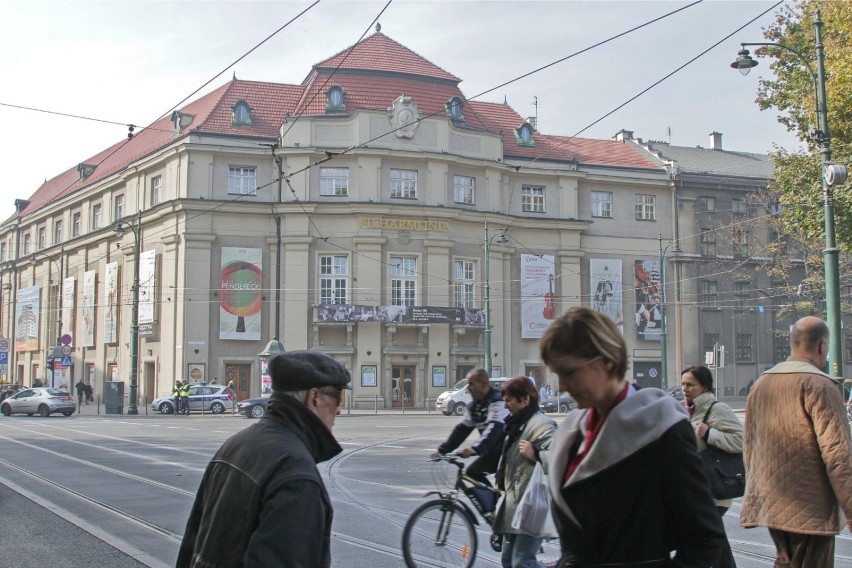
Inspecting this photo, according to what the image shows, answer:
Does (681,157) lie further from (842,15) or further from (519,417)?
(519,417)

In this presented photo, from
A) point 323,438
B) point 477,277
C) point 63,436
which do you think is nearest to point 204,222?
point 477,277

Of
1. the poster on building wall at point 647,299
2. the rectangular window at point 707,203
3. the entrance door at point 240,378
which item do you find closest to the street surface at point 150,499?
the entrance door at point 240,378

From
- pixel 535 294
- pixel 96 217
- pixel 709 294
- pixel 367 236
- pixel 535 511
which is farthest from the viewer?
pixel 96 217

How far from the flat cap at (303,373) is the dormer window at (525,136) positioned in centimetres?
5169

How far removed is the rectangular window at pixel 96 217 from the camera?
57594mm

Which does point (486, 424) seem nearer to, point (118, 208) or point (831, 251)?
point (831, 251)

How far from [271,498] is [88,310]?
191ft

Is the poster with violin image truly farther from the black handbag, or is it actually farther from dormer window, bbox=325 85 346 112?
the black handbag

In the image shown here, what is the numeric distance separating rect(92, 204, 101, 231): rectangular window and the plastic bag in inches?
2185

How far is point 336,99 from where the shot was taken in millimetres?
47656

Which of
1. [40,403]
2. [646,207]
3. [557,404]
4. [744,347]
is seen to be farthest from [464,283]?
[40,403]

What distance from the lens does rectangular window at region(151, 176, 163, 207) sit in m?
49.8

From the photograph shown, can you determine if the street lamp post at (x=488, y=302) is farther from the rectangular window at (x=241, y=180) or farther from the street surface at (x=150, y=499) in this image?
the street surface at (x=150, y=499)

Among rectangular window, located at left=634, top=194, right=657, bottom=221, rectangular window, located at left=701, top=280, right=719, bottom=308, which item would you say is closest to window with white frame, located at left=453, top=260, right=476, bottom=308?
rectangular window, located at left=634, top=194, right=657, bottom=221
